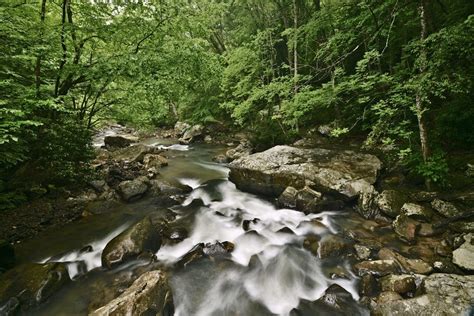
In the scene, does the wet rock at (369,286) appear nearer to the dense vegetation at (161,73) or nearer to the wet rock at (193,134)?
the dense vegetation at (161,73)

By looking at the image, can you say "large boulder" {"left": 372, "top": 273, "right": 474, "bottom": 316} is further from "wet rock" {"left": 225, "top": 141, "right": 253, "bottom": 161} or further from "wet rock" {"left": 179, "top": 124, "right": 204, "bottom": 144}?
"wet rock" {"left": 179, "top": 124, "right": 204, "bottom": 144}

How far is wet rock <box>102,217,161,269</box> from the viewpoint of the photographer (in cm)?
545

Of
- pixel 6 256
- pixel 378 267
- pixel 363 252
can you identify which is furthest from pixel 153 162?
pixel 378 267

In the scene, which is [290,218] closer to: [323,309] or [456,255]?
[323,309]

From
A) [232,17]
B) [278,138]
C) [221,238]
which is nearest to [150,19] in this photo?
[221,238]

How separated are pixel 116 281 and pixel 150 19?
6922 millimetres

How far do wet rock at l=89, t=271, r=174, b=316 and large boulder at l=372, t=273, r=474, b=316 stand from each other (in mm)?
3391

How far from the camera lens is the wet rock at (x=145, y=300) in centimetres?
364

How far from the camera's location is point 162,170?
1186 cm

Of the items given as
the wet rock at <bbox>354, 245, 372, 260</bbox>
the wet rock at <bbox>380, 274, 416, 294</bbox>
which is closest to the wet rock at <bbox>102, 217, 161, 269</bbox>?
the wet rock at <bbox>354, 245, 372, 260</bbox>

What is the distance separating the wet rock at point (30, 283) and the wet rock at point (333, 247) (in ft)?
17.6

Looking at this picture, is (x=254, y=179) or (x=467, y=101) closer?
(x=467, y=101)

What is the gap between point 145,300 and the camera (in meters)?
3.83

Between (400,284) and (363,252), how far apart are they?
1084 millimetres
